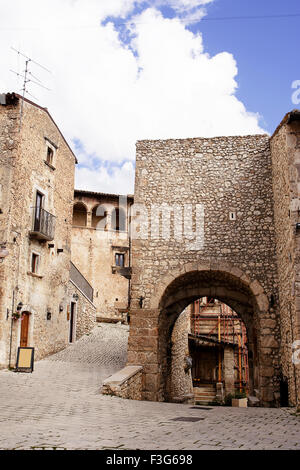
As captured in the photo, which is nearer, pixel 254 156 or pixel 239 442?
pixel 239 442

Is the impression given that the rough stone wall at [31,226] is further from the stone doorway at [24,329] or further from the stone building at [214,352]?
the stone building at [214,352]

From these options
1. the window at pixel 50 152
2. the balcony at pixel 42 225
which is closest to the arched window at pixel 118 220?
the window at pixel 50 152

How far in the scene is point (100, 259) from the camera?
28.3 metres

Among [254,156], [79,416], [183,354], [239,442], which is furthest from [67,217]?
[239,442]

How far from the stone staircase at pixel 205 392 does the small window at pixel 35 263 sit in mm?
10871

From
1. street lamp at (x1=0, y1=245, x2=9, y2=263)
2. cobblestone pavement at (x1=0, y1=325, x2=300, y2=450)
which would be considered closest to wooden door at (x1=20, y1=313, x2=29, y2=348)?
street lamp at (x1=0, y1=245, x2=9, y2=263)

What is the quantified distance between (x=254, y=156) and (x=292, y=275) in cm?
425

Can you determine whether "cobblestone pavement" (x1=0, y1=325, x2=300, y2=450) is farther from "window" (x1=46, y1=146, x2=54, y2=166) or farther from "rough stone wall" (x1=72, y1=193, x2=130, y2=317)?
"rough stone wall" (x1=72, y1=193, x2=130, y2=317)

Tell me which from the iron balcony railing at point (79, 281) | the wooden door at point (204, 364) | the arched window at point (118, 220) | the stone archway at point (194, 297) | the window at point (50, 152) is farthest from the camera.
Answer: the arched window at point (118, 220)

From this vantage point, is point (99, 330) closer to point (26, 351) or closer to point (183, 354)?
point (183, 354)

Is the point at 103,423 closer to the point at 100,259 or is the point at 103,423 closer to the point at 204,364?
the point at 204,364

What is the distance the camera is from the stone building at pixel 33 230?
1358cm

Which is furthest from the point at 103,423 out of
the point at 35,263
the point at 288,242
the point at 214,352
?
the point at 214,352
